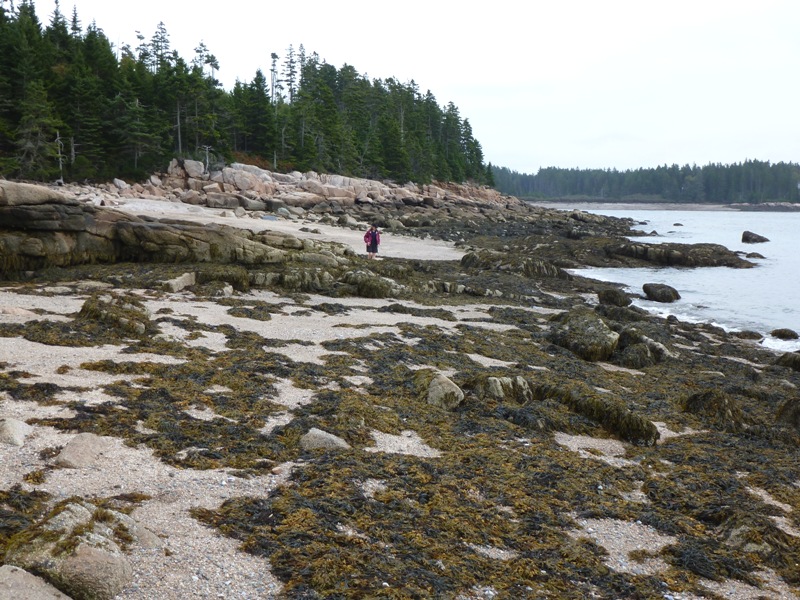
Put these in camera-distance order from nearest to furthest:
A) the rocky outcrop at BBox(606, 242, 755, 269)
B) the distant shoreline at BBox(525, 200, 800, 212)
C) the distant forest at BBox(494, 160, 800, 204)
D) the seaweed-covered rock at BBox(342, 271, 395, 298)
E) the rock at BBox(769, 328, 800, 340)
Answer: the seaweed-covered rock at BBox(342, 271, 395, 298) < the rock at BBox(769, 328, 800, 340) < the rocky outcrop at BBox(606, 242, 755, 269) < the distant shoreline at BBox(525, 200, 800, 212) < the distant forest at BBox(494, 160, 800, 204)

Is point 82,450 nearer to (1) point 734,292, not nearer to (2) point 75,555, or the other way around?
(2) point 75,555

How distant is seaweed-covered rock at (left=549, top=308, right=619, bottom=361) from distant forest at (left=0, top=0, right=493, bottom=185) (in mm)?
41890

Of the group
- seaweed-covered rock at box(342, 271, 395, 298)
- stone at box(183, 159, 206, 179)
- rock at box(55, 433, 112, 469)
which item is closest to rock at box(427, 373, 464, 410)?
rock at box(55, 433, 112, 469)

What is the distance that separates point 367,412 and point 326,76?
325ft

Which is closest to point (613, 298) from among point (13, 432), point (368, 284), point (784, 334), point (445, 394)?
point (784, 334)

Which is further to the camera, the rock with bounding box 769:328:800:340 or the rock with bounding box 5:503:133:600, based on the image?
the rock with bounding box 769:328:800:340

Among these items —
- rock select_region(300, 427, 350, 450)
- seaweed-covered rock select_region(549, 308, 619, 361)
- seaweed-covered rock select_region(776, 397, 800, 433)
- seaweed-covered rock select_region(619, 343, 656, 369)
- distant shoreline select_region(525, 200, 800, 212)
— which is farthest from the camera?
distant shoreline select_region(525, 200, 800, 212)

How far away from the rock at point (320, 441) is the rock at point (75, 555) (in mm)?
2952

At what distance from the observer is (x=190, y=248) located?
19.3 metres

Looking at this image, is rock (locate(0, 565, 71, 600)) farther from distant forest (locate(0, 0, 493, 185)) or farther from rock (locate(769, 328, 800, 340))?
distant forest (locate(0, 0, 493, 185))

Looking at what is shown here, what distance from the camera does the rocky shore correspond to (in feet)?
15.4

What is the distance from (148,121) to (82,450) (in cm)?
5290

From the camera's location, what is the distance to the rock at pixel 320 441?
705 cm

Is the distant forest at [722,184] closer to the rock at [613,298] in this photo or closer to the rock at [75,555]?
the rock at [613,298]
